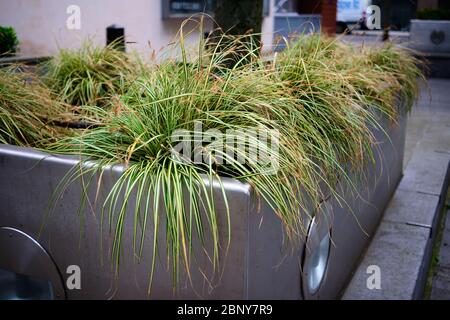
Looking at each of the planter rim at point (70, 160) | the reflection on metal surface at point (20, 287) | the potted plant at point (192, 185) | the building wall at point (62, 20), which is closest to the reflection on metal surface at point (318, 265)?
the potted plant at point (192, 185)

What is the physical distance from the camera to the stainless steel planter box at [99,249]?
7.39 ft

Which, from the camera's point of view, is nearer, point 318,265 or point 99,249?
point 99,249

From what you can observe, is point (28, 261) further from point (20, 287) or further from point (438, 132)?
point (438, 132)

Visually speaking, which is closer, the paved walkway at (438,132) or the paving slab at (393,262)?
the paving slab at (393,262)

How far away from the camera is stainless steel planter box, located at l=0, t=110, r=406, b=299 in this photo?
2.25m

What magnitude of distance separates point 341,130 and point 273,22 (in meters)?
13.4

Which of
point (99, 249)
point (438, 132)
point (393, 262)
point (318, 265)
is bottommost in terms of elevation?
point (393, 262)

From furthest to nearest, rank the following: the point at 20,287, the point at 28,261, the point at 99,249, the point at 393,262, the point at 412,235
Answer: the point at 412,235
the point at 393,262
the point at 20,287
the point at 28,261
the point at 99,249

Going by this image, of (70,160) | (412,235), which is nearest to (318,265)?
(70,160)

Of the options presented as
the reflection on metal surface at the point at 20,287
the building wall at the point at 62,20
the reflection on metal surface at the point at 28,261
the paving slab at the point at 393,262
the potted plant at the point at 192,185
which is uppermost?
the building wall at the point at 62,20

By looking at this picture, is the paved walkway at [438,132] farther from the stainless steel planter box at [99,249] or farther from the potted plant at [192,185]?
the stainless steel planter box at [99,249]

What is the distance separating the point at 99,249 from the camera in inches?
99.5

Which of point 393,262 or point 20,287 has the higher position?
point 20,287
